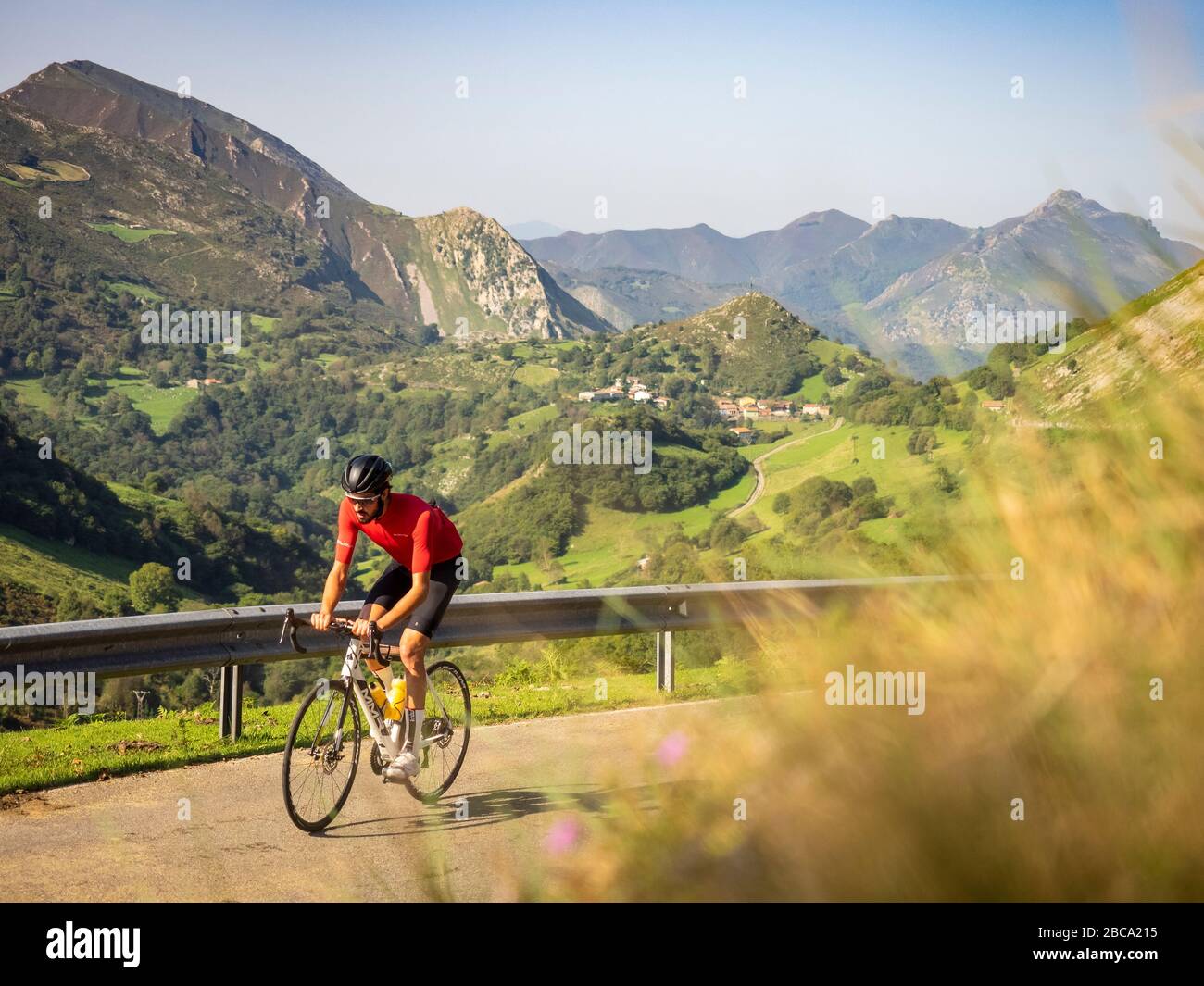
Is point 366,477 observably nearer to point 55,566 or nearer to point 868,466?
point 868,466

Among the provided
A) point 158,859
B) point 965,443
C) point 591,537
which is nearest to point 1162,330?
point 965,443

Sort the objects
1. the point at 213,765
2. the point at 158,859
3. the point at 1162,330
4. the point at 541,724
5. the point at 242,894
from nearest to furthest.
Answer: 1. the point at 1162,330
2. the point at 242,894
3. the point at 158,859
4. the point at 213,765
5. the point at 541,724

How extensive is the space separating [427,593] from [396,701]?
0.60 m

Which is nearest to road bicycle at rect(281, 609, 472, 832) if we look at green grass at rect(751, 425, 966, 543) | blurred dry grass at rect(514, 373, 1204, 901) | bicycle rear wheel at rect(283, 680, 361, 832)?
bicycle rear wheel at rect(283, 680, 361, 832)

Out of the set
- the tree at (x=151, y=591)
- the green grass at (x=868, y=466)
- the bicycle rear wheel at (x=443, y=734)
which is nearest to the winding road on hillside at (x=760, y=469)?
the green grass at (x=868, y=466)

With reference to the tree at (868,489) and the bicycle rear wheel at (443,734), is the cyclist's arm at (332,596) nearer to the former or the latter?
the bicycle rear wheel at (443,734)

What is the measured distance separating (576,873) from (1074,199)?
2091mm

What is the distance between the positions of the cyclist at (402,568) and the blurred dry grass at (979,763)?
3566 millimetres

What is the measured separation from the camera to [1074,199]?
9.82 ft

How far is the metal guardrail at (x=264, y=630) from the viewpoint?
22.3ft

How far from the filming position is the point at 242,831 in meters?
5.62

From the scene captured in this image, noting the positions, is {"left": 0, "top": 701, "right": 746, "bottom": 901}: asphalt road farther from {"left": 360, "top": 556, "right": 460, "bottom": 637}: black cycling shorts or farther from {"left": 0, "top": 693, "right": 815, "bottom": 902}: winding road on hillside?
{"left": 360, "top": 556, "right": 460, "bottom": 637}: black cycling shorts

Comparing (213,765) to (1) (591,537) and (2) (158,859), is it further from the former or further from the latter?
(1) (591,537)

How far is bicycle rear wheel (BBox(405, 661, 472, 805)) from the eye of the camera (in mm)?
6461
